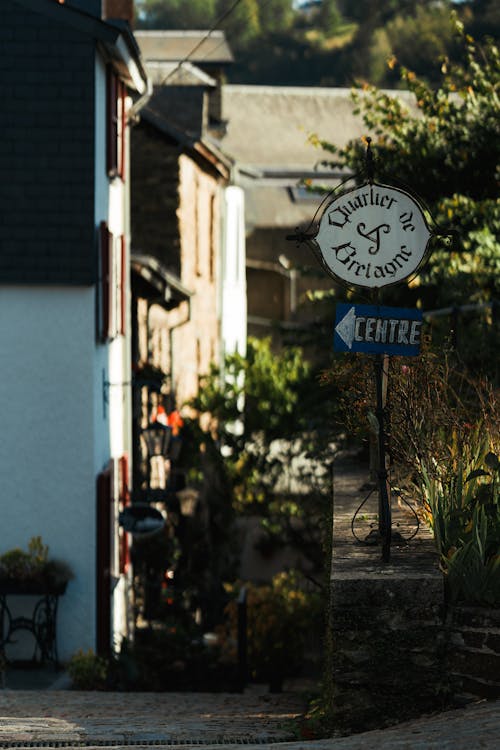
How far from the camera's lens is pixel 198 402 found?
21.0 m

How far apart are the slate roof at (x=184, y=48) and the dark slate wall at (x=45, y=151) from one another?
1324 centimetres

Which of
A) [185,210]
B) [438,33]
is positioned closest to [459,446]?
[185,210]

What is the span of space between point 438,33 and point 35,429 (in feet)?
204

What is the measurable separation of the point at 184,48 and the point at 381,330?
73.5 feet

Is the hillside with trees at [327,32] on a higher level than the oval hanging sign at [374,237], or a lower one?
higher

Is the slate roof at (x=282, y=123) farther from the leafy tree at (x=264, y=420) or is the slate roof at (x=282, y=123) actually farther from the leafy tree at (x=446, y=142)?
the leafy tree at (x=446, y=142)

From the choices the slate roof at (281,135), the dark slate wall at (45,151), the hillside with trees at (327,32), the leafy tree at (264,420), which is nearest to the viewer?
the dark slate wall at (45,151)

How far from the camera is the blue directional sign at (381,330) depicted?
7.53 metres

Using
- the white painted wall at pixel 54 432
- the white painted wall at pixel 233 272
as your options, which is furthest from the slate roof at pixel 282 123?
the white painted wall at pixel 54 432

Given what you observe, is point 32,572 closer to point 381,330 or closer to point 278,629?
point 278,629

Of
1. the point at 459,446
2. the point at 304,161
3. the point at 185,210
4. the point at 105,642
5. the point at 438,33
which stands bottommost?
the point at 105,642

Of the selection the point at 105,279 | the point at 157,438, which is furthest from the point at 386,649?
the point at 157,438

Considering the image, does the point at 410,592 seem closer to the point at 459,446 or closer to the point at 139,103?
the point at 459,446

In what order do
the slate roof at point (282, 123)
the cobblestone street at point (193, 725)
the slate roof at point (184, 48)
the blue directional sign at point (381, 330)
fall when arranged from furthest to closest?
1. the slate roof at point (282, 123)
2. the slate roof at point (184, 48)
3. the blue directional sign at point (381, 330)
4. the cobblestone street at point (193, 725)
